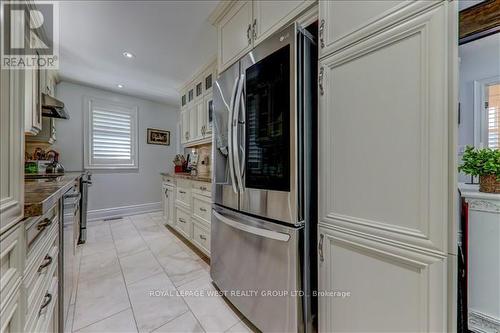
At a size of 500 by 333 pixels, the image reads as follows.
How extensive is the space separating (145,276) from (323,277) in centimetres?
180

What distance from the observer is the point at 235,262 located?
156 centimetres

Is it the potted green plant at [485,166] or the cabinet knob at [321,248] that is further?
the potted green plant at [485,166]

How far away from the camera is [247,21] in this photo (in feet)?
5.39

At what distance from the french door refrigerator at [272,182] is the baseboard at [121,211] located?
3626 mm

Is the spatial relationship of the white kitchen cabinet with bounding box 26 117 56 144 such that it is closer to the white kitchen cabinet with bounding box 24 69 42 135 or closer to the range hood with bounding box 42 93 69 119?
the range hood with bounding box 42 93 69 119

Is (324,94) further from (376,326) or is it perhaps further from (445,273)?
(376,326)

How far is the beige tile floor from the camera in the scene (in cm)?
148

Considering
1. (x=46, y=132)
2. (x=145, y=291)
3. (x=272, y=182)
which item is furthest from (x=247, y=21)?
(x=46, y=132)

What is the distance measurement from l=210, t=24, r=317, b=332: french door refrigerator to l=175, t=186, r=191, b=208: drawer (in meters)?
1.27

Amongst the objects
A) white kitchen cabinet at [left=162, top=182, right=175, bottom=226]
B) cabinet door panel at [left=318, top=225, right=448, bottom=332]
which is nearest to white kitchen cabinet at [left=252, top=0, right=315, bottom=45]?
cabinet door panel at [left=318, top=225, right=448, bottom=332]

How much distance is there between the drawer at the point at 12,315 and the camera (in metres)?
0.52

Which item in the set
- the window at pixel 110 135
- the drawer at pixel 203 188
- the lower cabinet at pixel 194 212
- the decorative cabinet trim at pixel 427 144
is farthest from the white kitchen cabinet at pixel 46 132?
the decorative cabinet trim at pixel 427 144

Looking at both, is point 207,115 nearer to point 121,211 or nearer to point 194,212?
point 194,212

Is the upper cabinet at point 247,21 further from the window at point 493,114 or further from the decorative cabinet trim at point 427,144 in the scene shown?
the window at point 493,114
